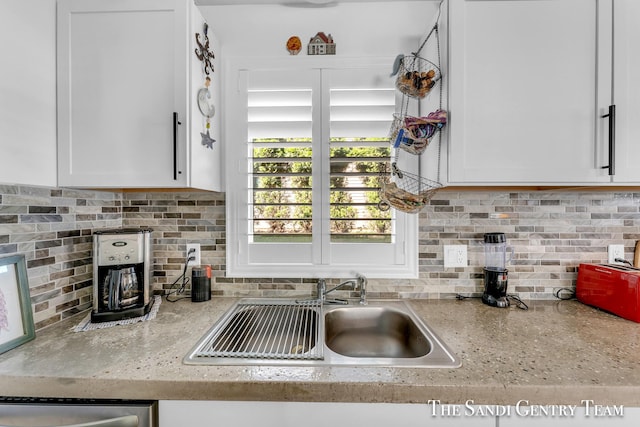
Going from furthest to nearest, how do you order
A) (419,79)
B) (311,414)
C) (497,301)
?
(497,301) < (419,79) < (311,414)

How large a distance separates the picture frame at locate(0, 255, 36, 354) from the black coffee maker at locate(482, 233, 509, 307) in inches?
74.5

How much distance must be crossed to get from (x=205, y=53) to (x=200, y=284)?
1.09m

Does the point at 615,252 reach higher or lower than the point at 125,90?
lower

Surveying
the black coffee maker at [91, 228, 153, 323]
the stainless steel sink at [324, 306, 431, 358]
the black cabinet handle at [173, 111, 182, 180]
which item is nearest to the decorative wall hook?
the black cabinet handle at [173, 111, 182, 180]

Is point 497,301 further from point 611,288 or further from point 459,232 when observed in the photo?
point 611,288

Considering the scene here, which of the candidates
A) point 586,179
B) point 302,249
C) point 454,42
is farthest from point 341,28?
point 586,179

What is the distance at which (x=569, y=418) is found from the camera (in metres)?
0.80

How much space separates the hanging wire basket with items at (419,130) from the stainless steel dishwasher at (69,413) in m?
1.24

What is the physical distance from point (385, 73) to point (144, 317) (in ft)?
5.34

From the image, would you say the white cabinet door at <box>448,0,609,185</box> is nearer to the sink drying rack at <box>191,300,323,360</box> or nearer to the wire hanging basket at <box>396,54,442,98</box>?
the wire hanging basket at <box>396,54,442,98</box>

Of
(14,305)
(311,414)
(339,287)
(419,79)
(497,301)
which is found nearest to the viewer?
(311,414)

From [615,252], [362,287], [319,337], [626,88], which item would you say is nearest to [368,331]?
[362,287]

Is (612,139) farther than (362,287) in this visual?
No

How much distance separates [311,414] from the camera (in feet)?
2.68
